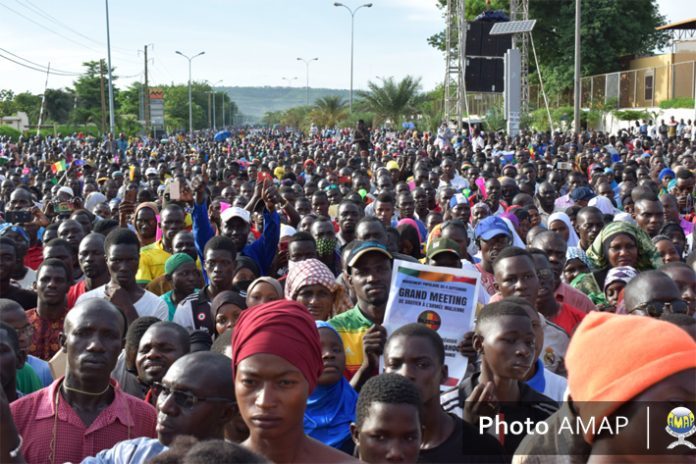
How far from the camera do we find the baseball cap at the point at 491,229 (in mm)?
6356

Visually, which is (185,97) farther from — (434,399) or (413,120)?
(434,399)

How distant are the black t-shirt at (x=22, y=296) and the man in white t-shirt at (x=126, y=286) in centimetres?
46

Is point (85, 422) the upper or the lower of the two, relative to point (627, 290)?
lower

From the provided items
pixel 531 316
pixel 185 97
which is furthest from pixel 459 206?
pixel 185 97

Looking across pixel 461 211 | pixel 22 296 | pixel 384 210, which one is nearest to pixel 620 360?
pixel 22 296

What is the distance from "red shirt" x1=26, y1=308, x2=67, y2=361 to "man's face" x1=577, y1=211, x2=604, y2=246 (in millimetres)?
4328

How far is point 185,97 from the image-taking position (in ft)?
410

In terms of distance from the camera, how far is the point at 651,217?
305 inches

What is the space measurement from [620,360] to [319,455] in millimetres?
1208

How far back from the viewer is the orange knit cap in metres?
1.97

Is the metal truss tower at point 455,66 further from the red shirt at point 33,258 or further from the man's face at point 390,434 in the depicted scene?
the man's face at point 390,434

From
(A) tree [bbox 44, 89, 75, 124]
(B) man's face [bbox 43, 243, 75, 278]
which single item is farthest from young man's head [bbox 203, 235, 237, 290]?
(A) tree [bbox 44, 89, 75, 124]

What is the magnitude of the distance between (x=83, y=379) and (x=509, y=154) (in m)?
15.0

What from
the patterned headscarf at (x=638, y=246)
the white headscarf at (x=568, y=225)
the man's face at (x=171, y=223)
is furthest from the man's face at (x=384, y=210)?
the patterned headscarf at (x=638, y=246)
